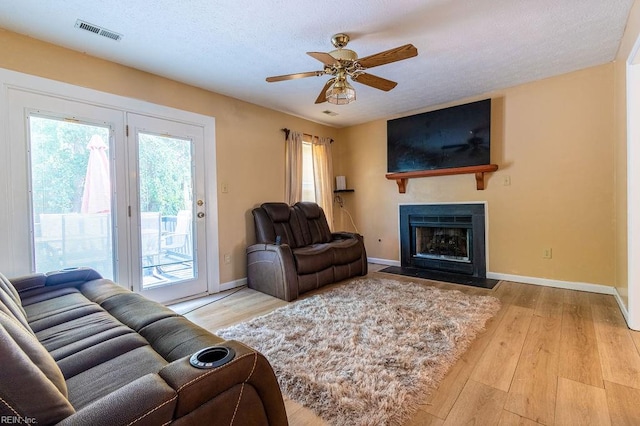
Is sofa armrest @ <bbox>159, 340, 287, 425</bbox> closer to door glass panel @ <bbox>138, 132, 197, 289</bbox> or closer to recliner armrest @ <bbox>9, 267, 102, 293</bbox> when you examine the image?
recliner armrest @ <bbox>9, 267, 102, 293</bbox>

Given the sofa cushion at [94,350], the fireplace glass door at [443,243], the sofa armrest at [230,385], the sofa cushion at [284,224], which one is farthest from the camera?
the fireplace glass door at [443,243]

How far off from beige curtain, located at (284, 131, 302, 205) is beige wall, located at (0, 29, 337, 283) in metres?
0.09

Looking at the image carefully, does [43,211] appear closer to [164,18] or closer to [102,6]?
[102,6]

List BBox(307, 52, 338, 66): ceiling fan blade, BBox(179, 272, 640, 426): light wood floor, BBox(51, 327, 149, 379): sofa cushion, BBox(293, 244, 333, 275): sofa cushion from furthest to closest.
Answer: BBox(293, 244, 333, 275): sofa cushion < BBox(307, 52, 338, 66): ceiling fan blade < BBox(179, 272, 640, 426): light wood floor < BBox(51, 327, 149, 379): sofa cushion

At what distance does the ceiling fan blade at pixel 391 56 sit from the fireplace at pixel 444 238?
2579 mm

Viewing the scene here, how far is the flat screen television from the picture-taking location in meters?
3.80

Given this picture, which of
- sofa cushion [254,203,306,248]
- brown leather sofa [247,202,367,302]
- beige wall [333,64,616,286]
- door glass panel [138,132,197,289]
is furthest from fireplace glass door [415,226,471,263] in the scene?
door glass panel [138,132,197,289]

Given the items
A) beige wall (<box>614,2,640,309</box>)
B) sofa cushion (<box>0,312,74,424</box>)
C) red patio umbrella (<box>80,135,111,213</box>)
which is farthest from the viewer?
red patio umbrella (<box>80,135,111,213</box>)

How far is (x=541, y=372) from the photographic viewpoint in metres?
1.78

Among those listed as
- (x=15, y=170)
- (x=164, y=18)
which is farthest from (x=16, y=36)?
(x=164, y=18)

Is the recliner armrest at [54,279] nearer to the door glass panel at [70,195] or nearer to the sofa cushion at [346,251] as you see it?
the door glass panel at [70,195]

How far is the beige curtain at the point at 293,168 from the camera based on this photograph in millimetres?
4445

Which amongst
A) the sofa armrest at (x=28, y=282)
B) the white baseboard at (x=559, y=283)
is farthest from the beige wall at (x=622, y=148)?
the sofa armrest at (x=28, y=282)

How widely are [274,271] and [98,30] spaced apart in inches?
103
